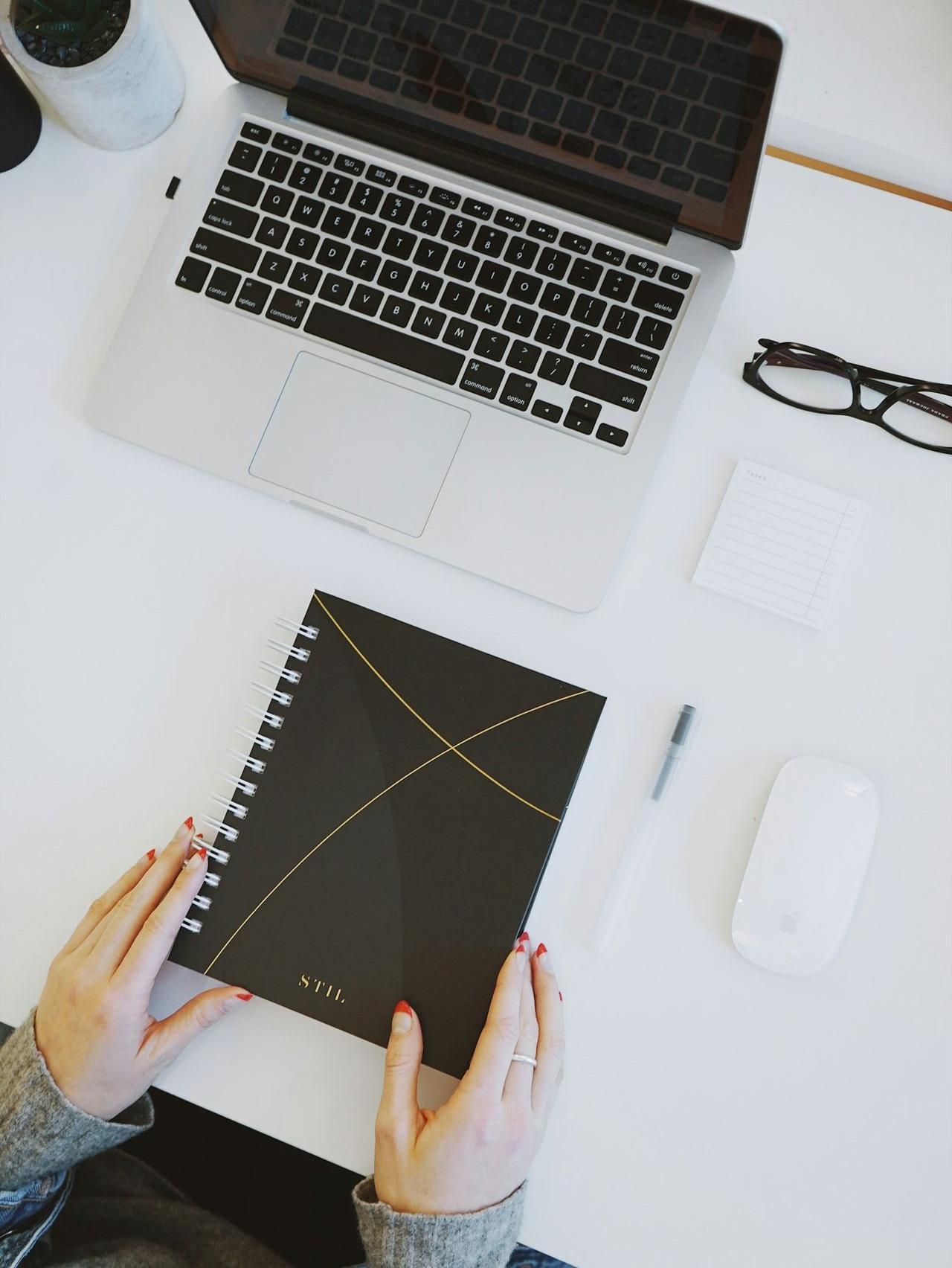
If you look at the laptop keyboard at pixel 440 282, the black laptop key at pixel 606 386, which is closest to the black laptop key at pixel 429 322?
the laptop keyboard at pixel 440 282

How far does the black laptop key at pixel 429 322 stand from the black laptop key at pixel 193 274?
0.51 ft

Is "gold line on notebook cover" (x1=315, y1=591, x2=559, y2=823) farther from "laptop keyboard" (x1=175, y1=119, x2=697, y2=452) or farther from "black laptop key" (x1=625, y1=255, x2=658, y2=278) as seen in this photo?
"black laptop key" (x1=625, y1=255, x2=658, y2=278)

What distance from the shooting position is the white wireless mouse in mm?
644

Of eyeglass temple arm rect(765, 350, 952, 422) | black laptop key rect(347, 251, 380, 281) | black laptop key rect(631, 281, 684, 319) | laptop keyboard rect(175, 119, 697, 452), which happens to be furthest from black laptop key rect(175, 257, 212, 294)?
eyeglass temple arm rect(765, 350, 952, 422)

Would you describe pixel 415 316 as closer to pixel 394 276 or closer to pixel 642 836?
pixel 394 276

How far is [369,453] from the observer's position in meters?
0.69

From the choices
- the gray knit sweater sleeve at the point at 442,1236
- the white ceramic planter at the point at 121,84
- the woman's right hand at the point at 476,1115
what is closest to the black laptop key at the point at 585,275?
the white ceramic planter at the point at 121,84

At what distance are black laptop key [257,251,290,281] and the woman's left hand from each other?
409 mm

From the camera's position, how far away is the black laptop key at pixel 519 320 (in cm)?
68

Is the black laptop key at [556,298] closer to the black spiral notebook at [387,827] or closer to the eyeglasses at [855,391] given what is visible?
the eyeglasses at [855,391]

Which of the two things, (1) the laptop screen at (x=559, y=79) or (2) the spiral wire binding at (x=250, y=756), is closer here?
(1) the laptop screen at (x=559, y=79)

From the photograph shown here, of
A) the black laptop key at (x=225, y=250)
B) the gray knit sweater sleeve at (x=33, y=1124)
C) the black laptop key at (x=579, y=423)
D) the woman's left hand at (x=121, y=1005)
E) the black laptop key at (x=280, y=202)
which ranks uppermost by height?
the black laptop key at (x=280, y=202)

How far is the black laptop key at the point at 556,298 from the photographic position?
Result: 68 centimetres

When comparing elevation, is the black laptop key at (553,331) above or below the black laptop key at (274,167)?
below
